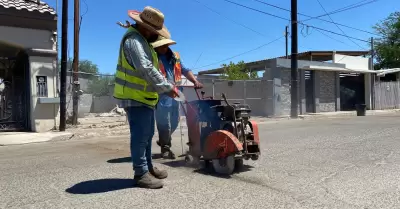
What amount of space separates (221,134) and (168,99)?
4.27ft

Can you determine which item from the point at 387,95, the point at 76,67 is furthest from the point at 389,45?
the point at 76,67

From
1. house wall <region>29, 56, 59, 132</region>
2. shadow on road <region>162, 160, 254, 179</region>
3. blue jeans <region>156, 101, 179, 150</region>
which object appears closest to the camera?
shadow on road <region>162, 160, 254, 179</region>

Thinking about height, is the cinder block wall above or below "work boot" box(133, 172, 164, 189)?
above

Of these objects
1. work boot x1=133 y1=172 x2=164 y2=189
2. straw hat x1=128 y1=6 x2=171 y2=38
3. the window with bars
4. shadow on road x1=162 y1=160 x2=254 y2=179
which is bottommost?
shadow on road x1=162 y1=160 x2=254 y2=179

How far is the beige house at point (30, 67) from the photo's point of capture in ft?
36.4

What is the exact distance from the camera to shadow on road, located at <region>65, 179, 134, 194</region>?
164 inches

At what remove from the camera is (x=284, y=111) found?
70.8 feet

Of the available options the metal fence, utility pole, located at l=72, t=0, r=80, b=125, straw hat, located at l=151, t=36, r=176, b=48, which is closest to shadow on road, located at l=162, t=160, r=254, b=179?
straw hat, located at l=151, t=36, r=176, b=48

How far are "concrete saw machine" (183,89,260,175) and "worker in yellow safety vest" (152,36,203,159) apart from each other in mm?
403

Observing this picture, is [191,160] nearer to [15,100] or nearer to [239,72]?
[15,100]

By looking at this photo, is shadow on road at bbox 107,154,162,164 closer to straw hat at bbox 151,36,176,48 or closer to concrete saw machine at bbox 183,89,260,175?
concrete saw machine at bbox 183,89,260,175

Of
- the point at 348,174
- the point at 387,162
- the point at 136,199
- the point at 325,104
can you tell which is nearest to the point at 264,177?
the point at 348,174

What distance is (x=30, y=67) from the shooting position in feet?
37.4

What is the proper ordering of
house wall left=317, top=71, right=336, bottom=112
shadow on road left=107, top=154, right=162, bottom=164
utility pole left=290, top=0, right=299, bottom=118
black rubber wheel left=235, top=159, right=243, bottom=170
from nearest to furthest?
black rubber wheel left=235, top=159, right=243, bottom=170, shadow on road left=107, top=154, right=162, bottom=164, utility pole left=290, top=0, right=299, bottom=118, house wall left=317, top=71, right=336, bottom=112
